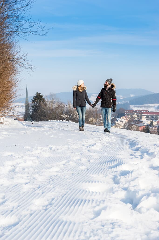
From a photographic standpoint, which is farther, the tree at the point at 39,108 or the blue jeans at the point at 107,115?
the tree at the point at 39,108

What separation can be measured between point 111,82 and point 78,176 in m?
6.95

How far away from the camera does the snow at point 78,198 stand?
2.30 m

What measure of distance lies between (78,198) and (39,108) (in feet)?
180

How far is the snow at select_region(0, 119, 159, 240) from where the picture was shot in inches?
90.7

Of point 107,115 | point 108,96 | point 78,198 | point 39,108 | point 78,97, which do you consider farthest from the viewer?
point 39,108

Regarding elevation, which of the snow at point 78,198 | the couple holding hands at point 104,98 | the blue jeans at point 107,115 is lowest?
the snow at point 78,198

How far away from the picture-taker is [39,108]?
57250 millimetres

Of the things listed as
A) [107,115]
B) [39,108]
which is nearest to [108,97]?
[107,115]

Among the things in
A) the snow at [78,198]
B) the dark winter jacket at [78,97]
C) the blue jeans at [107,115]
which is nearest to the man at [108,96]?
the blue jeans at [107,115]

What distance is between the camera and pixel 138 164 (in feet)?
15.5

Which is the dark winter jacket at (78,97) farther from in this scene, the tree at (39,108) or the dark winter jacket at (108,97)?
the tree at (39,108)

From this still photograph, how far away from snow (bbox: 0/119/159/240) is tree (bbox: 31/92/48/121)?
5019cm

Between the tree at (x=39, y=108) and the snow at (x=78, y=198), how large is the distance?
50.2 m

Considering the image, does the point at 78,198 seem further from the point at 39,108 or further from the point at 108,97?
the point at 39,108
